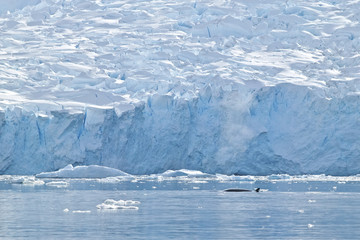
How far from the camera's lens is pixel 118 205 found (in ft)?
56.6

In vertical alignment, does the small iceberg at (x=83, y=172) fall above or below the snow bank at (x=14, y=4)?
below

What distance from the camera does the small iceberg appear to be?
28.0m

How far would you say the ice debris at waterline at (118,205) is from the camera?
54.5ft

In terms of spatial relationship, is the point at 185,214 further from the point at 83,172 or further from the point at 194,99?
the point at 194,99

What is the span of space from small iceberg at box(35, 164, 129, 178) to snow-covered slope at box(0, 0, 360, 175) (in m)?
1.11

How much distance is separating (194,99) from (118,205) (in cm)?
1370

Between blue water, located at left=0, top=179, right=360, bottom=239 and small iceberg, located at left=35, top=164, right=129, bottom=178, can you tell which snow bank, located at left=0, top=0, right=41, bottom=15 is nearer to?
small iceberg, located at left=35, top=164, right=129, bottom=178

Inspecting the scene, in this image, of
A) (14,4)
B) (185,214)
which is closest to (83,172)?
(185,214)

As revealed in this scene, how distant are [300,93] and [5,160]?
39.0 feet

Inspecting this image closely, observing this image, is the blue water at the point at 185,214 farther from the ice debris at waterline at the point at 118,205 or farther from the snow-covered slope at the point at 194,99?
the snow-covered slope at the point at 194,99

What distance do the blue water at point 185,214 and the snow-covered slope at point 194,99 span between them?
590 cm

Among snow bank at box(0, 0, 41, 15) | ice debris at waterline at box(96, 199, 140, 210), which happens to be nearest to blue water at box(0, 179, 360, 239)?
ice debris at waterline at box(96, 199, 140, 210)

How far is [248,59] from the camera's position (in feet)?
116

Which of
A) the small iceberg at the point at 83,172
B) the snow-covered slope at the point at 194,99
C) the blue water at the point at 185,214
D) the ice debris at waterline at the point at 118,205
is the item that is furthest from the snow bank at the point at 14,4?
the ice debris at waterline at the point at 118,205
